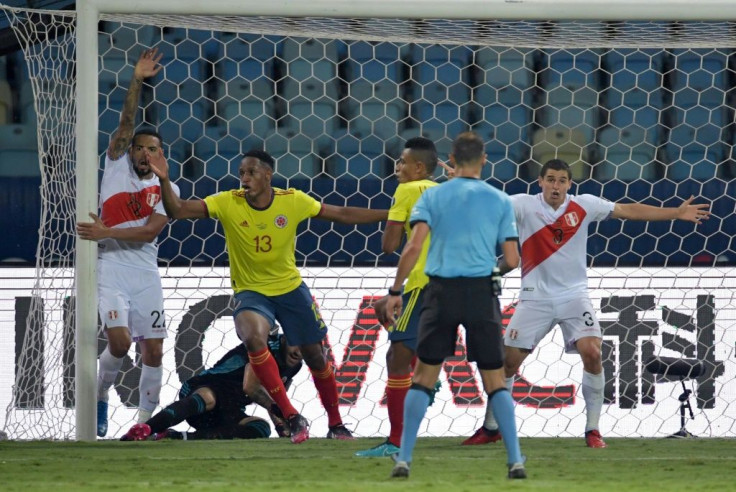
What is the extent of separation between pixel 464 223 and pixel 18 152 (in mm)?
5958

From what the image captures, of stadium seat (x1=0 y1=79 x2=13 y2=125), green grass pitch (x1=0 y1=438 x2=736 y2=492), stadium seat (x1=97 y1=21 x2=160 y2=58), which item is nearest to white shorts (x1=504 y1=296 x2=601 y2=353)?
green grass pitch (x1=0 y1=438 x2=736 y2=492)

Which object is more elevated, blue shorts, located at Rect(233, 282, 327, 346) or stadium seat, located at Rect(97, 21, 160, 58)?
stadium seat, located at Rect(97, 21, 160, 58)

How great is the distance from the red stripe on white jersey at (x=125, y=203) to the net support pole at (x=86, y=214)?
0.21 m

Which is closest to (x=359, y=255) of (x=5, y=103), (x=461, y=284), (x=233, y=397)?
(x=233, y=397)

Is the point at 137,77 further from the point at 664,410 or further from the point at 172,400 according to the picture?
the point at 664,410

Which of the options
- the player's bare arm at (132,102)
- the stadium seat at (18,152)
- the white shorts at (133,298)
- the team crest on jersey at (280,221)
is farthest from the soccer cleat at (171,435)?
the stadium seat at (18,152)

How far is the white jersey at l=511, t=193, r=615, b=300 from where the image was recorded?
19.9 feet

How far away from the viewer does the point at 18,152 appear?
31.3 ft

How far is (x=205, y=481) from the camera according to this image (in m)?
4.32

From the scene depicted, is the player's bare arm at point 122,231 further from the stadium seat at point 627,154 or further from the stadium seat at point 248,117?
the stadium seat at point 627,154

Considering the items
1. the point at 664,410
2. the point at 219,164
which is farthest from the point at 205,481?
the point at 219,164

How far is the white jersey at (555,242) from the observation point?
605cm

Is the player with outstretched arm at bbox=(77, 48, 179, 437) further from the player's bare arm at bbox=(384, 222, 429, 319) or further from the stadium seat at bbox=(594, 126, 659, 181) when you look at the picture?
the stadium seat at bbox=(594, 126, 659, 181)

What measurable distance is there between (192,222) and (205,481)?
373 centimetres
